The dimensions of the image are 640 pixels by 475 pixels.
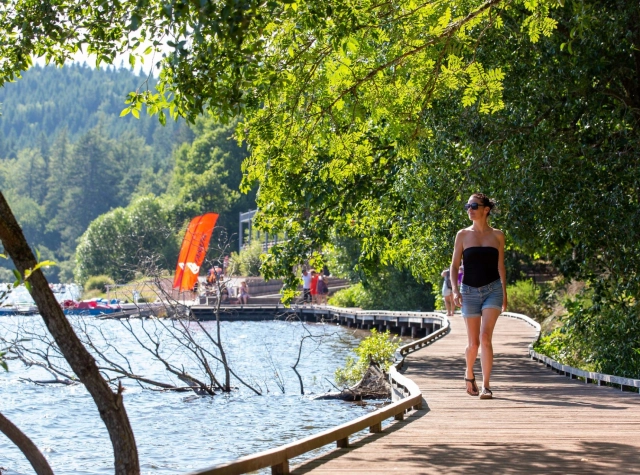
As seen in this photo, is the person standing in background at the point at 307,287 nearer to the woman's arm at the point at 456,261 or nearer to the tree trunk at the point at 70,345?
the woman's arm at the point at 456,261

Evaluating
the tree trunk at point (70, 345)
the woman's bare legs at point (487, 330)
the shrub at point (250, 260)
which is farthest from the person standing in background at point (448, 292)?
the shrub at point (250, 260)

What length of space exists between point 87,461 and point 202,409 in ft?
12.7

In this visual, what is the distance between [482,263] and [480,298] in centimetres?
34

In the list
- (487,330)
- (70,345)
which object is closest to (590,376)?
(487,330)

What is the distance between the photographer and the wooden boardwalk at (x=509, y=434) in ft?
20.9

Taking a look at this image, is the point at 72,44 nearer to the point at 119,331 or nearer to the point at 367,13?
the point at 367,13

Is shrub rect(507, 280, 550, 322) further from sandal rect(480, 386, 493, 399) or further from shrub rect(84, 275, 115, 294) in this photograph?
shrub rect(84, 275, 115, 294)

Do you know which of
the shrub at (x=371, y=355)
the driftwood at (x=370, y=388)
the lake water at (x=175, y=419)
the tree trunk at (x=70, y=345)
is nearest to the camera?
the tree trunk at (x=70, y=345)

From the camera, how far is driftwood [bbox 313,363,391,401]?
16.5m

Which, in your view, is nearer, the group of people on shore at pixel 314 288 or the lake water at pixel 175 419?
the lake water at pixel 175 419

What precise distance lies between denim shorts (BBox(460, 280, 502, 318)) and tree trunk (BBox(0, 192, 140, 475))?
410 cm

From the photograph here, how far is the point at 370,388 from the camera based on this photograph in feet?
54.3

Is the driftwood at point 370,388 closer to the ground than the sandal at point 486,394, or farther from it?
closer to the ground

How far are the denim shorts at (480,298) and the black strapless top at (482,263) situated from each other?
0.05 m
